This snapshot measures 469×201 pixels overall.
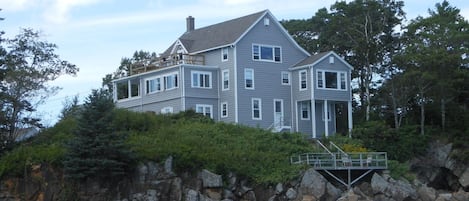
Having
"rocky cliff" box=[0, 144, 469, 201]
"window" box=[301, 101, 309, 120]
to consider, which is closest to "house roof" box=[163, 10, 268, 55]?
"window" box=[301, 101, 309, 120]

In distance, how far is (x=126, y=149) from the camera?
43.3 metres

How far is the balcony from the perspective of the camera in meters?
58.1

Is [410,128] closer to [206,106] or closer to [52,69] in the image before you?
[206,106]

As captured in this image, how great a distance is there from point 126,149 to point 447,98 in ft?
85.5

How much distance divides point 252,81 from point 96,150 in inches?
687

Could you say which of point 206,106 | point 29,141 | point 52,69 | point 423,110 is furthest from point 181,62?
point 423,110

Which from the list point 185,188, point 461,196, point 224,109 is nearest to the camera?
point 185,188

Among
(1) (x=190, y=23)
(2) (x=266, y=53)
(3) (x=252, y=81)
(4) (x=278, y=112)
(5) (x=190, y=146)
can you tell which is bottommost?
(5) (x=190, y=146)

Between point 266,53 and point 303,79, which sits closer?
point 303,79

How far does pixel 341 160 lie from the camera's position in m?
46.7

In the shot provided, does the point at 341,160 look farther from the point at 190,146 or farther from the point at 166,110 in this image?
the point at 166,110

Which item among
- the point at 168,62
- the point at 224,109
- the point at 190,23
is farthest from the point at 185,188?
the point at 190,23

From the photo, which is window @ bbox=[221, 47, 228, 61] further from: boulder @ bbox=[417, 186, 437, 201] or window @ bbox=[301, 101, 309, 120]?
boulder @ bbox=[417, 186, 437, 201]

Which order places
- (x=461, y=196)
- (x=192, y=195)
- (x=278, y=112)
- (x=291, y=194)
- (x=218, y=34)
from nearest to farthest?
(x=192, y=195) < (x=291, y=194) < (x=461, y=196) < (x=278, y=112) < (x=218, y=34)
